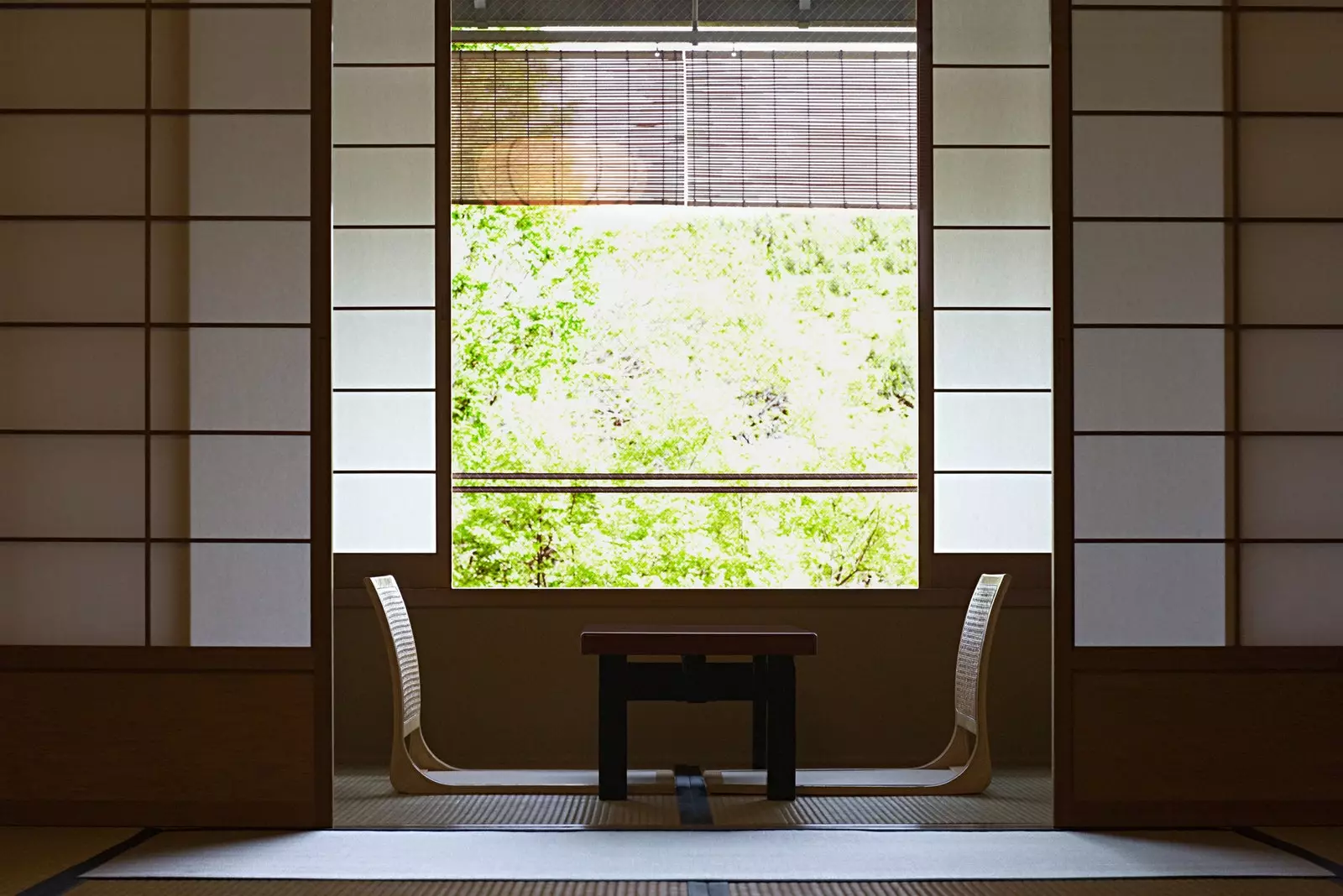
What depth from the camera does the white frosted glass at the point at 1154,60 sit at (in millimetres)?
3602

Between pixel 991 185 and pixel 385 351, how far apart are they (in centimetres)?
231

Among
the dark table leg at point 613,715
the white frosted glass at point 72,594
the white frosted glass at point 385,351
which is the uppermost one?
the white frosted glass at point 385,351

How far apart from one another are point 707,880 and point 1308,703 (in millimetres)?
1702

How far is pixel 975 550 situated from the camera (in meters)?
4.88

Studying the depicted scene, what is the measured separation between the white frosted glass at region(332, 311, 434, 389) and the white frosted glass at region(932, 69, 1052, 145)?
6.68 feet

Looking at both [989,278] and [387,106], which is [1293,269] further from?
[387,106]

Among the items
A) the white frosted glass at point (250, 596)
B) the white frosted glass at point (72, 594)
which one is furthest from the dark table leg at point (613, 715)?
the white frosted glass at point (72, 594)

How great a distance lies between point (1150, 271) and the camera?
3596 mm

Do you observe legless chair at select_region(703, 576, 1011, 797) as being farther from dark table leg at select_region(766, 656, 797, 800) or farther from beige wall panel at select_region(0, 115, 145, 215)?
beige wall panel at select_region(0, 115, 145, 215)

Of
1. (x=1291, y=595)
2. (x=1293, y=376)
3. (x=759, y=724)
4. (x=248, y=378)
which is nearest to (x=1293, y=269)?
(x=1293, y=376)

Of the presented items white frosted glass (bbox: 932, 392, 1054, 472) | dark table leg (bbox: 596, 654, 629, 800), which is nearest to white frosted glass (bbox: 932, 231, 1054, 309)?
white frosted glass (bbox: 932, 392, 1054, 472)

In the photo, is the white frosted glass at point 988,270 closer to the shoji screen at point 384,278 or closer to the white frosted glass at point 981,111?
the white frosted glass at point 981,111

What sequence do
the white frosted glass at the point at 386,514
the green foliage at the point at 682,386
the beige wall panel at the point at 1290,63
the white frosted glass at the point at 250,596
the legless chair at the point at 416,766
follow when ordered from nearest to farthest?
the white frosted glass at the point at 250,596 → the beige wall panel at the point at 1290,63 → the legless chair at the point at 416,766 → the white frosted glass at the point at 386,514 → the green foliage at the point at 682,386

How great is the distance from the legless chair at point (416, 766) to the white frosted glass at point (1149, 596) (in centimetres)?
135
